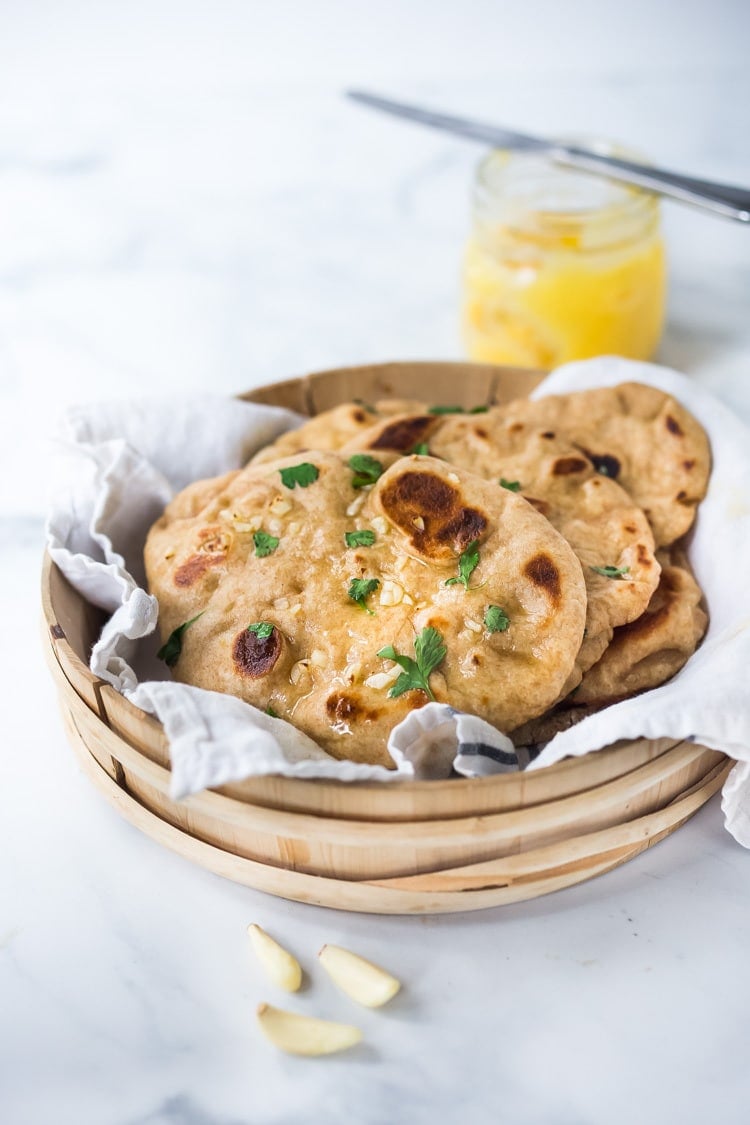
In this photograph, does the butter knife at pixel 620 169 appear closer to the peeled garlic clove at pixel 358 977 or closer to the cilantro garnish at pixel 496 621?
the cilantro garnish at pixel 496 621

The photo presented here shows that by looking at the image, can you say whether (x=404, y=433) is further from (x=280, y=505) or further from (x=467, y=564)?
(x=467, y=564)

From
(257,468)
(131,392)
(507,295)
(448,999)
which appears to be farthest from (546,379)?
(448,999)

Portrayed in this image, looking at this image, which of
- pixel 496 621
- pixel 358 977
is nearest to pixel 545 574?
pixel 496 621

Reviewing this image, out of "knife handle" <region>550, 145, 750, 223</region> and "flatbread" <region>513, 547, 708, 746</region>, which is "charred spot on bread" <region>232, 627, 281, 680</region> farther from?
"knife handle" <region>550, 145, 750, 223</region>

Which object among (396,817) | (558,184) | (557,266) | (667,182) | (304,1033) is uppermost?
(667,182)

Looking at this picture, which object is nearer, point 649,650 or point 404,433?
point 649,650
